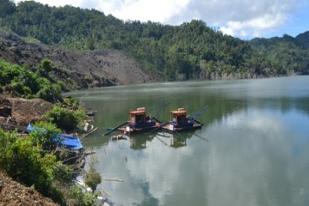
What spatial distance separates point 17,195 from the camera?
18.7 meters

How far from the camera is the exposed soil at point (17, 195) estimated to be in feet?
59.6

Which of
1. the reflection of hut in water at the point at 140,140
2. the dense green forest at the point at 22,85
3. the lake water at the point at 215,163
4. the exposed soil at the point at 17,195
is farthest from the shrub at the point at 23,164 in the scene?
the dense green forest at the point at 22,85

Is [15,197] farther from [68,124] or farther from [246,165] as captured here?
[68,124]

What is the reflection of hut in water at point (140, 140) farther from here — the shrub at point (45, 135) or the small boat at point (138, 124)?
the shrub at point (45, 135)

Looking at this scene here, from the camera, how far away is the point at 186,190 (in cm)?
3269

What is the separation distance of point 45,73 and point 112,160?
96091 mm

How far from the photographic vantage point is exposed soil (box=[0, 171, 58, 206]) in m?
18.2

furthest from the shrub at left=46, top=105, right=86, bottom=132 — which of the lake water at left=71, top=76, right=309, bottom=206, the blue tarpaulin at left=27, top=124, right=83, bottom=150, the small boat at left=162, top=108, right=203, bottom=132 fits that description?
the small boat at left=162, top=108, right=203, bottom=132

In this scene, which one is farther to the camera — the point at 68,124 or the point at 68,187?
the point at 68,124

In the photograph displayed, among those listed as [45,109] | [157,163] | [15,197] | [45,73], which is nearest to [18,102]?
[45,109]

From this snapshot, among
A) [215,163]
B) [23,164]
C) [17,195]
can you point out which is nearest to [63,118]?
[215,163]

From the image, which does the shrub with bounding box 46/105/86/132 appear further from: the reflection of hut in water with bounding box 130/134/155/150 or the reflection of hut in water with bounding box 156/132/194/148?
the reflection of hut in water with bounding box 156/132/194/148

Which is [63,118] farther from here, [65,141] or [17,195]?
[17,195]

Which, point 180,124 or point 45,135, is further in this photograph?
point 180,124
